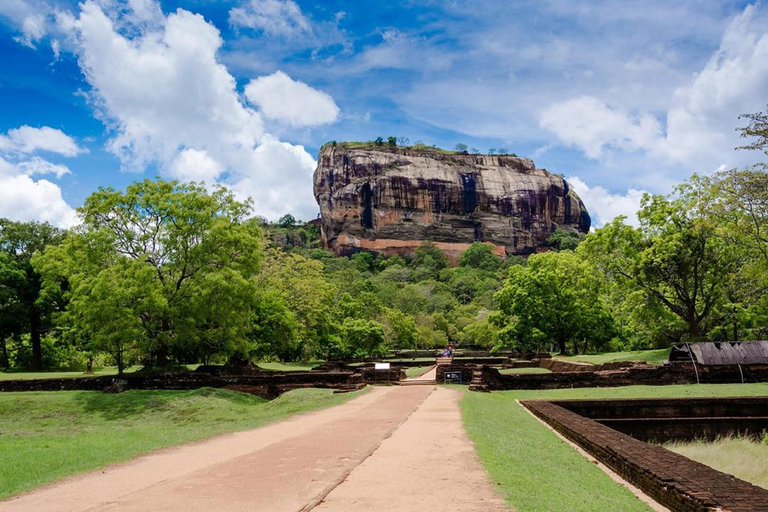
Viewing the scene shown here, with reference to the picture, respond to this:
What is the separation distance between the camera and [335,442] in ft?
31.0

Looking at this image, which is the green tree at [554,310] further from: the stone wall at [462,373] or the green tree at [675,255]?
the stone wall at [462,373]

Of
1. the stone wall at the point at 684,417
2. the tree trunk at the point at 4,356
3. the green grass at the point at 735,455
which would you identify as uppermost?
the tree trunk at the point at 4,356

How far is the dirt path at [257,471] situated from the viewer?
19.1ft

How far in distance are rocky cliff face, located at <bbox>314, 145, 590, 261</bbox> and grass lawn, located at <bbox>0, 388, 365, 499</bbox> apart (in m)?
111

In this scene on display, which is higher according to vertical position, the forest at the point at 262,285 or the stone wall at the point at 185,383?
the forest at the point at 262,285

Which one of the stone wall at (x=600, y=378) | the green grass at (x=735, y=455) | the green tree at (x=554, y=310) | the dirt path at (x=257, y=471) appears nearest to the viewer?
the dirt path at (x=257, y=471)

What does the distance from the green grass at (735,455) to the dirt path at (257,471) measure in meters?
4.97

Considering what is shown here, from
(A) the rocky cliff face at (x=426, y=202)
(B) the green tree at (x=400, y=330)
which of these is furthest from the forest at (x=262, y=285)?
(A) the rocky cliff face at (x=426, y=202)

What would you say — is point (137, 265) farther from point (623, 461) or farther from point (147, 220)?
A: point (623, 461)

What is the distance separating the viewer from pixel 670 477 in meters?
6.43

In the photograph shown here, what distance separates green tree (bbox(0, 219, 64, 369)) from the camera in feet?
98.4

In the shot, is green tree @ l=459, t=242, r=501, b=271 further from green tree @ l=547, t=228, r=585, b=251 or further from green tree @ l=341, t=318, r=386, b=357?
green tree @ l=341, t=318, r=386, b=357

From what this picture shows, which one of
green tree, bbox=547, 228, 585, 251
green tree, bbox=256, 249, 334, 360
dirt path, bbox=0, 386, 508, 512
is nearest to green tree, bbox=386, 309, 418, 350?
green tree, bbox=256, 249, 334, 360

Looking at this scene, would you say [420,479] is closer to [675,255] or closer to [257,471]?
[257,471]
